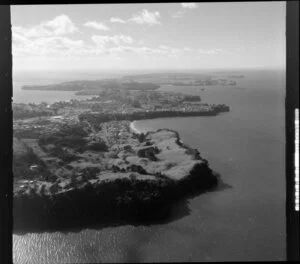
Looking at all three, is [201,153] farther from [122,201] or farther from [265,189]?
[122,201]

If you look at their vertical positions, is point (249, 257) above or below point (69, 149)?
below

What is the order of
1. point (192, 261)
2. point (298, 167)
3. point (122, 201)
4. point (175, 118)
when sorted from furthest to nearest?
point (175, 118), point (122, 201), point (192, 261), point (298, 167)

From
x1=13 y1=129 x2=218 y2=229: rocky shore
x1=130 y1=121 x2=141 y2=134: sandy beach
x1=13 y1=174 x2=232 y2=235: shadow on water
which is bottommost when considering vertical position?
x1=13 y1=174 x2=232 y2=235: shadow on water

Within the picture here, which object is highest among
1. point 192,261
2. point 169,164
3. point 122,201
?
point 169,164

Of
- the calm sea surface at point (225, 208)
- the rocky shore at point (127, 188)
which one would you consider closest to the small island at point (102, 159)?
the rocky shore at point (127, 188)

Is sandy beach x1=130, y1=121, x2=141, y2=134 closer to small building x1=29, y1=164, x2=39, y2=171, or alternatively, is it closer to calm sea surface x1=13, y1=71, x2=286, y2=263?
calm sea surface x1=13, y1=71, x2=286, y2=263

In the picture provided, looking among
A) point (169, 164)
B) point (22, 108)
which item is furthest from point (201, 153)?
point (22, 108)

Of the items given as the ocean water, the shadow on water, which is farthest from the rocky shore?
the ocean water
